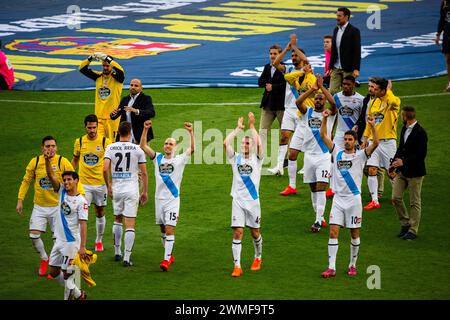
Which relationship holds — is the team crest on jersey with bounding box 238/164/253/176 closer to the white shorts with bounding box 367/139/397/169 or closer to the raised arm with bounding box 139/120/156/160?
the raised arm with bounding box 139/120/156/160

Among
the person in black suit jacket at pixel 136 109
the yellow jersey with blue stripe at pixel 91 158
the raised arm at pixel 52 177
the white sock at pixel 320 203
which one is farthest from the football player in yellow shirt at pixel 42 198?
the white sock at pixel 320 203

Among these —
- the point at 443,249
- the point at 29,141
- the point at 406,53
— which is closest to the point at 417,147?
the point at 443,249

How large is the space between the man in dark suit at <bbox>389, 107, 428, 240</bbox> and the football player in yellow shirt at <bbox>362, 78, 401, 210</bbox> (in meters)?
1.01

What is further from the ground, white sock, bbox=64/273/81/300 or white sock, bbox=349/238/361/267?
white sock, bbox=349/238/361/267

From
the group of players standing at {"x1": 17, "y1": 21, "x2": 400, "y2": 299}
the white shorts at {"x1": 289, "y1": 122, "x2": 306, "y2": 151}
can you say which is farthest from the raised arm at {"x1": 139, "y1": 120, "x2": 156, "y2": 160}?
the white shorts at {"x1": 289, "y1": 122, "x2": 306, "y2": 151}

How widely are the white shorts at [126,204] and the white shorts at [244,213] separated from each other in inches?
61.8

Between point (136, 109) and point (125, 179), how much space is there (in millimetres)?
2699

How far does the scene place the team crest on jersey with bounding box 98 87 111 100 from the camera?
18.6 m

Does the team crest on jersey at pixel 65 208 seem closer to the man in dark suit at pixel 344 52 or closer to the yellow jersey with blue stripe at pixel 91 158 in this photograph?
the yellow jersey with blue stripe at pixel 91 158

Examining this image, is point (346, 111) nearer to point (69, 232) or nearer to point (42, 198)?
point (42, 198)

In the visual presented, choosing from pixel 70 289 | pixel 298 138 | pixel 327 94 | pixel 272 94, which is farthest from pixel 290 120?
pixel 70 289

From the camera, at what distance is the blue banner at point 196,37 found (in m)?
25.5

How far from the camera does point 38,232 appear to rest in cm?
1444

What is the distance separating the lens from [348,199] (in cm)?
1420
